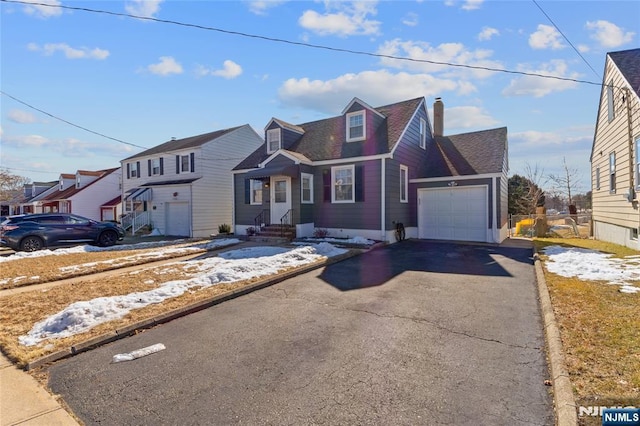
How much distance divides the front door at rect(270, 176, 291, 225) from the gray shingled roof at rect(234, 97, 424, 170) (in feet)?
5.81

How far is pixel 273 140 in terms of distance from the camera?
18.4 meters

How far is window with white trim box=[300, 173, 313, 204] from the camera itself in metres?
15.6

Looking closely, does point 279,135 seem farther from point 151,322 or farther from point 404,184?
point 151,322

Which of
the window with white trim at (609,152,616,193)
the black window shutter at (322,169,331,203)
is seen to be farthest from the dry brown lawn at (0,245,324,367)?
the window with white trim at (609,152,616,193)

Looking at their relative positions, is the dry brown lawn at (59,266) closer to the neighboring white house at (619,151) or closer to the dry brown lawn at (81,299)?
the dry brown lawn at (81,299)

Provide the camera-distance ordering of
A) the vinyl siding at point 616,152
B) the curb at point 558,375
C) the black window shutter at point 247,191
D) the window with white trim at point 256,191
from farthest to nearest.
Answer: the black window shutter at point 247,191, the window with white trim at point 256,191, the vinyl siding at point 616,152, the curb at point 558,375

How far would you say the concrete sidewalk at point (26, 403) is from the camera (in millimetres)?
2959

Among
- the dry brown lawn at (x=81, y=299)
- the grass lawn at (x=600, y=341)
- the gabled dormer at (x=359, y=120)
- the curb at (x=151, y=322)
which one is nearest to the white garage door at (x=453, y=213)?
the gabled dormer at (x=359, y=120)

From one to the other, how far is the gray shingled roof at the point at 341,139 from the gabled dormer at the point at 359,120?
28 centimetres

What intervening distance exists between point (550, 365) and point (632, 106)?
1136 cm

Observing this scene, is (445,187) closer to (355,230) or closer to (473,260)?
(355,230)

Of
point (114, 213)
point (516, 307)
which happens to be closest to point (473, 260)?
point (516, 307)

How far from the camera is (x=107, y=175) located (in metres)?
34.5

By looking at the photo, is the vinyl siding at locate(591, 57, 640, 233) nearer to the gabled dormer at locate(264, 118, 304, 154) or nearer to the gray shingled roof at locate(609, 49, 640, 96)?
the gray shingled roof at locate(609, 49, 640, 96)
